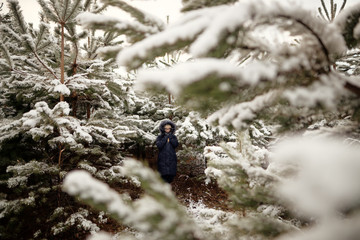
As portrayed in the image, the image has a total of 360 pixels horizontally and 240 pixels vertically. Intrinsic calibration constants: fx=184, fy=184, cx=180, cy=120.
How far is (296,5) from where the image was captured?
773mm

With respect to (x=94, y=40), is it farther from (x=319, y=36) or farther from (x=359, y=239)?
(x=359, y=239)

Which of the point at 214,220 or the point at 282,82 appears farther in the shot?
the point at 214,220

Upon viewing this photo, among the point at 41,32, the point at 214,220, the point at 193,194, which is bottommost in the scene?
the point at 193,194

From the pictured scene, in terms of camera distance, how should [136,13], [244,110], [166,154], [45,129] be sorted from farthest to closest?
[166,154] → [45,129] → [136,13] → [244,110]

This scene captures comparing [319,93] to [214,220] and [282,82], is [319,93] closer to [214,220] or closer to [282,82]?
[282,82]

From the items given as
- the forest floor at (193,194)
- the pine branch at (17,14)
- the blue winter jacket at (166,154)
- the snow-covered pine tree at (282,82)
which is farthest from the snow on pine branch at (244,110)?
the forest floor at (193,194)

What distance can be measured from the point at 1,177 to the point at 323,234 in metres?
4.17

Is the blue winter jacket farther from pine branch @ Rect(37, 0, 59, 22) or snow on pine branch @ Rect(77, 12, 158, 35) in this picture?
snow on pine branch @ Rect(77, 12, 158, 35)

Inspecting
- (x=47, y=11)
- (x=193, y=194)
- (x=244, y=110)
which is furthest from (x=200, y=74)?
(x=193, y=194)

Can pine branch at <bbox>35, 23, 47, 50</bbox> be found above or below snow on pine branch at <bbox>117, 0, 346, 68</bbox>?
above

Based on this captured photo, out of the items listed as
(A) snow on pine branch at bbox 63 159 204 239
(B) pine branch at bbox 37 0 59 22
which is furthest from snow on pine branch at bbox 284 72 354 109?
(B) pine branch at bbox 37 0 59 22

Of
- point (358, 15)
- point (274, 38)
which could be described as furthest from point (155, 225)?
point (358, 15)

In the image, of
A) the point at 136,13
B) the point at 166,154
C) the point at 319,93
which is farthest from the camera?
the point at 166,154

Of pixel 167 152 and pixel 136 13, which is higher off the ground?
pixel 136 13
